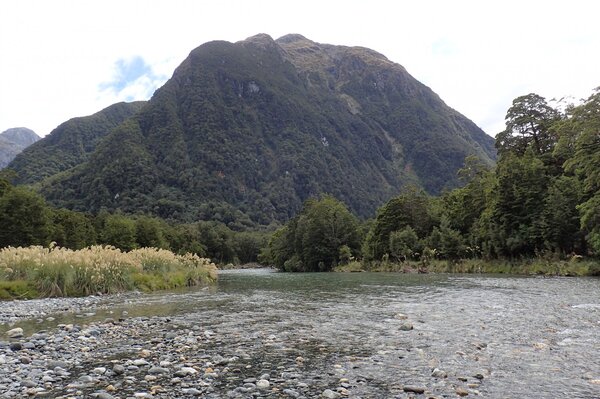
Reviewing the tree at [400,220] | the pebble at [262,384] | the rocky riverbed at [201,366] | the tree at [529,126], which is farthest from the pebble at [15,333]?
the tree at [400,220]

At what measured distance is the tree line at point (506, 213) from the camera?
39719 mm

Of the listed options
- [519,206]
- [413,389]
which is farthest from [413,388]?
[519,206]

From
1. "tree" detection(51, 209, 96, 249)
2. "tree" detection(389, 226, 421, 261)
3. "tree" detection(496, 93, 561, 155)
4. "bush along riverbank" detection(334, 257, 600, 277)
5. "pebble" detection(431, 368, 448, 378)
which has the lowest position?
"bush along riverbank" detection(334, 257, 600, 277)

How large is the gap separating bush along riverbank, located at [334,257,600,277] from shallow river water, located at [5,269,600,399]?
2176 centimetres

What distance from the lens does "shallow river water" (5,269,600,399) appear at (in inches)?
282

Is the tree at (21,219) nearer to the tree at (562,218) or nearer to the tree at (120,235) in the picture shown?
the tree at (120,235)

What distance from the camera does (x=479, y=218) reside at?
2509 inches

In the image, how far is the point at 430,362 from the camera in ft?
27.9

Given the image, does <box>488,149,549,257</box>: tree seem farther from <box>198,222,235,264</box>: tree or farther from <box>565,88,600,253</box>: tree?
<box>198,222,235,264</box>: tree

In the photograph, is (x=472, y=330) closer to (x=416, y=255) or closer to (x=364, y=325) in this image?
(x=364, y=325)

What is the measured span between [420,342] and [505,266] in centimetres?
4253

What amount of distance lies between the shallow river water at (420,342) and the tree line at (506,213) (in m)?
25.6

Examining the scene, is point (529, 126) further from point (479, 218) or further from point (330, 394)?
point (330, 394)

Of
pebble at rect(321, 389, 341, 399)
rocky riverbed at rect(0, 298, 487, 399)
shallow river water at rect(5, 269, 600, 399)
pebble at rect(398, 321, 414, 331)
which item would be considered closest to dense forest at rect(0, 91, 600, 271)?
shallow river water at rect(5, 269, 600, 399)
